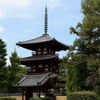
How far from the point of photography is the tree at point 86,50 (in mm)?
18516

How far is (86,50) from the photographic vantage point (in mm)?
20625

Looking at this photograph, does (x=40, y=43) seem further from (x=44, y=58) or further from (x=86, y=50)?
(x=86, y=50)

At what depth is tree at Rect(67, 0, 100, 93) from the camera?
18.5 m

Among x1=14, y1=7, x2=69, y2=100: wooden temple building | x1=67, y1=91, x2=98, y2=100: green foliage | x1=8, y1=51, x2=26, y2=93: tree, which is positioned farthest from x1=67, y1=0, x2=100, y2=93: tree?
x1=8, y1=51, x2=26, y2=93: tree

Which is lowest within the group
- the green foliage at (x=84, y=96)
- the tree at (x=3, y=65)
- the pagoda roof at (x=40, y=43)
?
the green foliage at (x=84, y=96)

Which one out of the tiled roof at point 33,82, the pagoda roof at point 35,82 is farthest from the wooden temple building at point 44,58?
the pagoda roof at point 35,82

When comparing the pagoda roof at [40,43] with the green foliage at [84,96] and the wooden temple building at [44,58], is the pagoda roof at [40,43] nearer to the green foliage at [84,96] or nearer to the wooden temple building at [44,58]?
the wooden temple building at [44,58]

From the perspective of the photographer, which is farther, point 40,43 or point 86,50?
point 40,43

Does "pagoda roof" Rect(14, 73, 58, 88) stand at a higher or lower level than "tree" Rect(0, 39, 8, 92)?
lower

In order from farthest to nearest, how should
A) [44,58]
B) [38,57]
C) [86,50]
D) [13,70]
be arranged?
[38,57] < [44,58] < [13,70] < [86,50]

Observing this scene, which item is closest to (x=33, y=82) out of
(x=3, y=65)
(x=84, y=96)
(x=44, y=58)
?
(x=3, y=65)

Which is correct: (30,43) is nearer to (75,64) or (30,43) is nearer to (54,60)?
(54,60)

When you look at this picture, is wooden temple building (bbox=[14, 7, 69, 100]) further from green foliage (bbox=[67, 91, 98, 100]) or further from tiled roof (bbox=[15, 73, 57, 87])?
green foliage (bbox=[67, 91, 98, 100])

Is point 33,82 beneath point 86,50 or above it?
beneath
